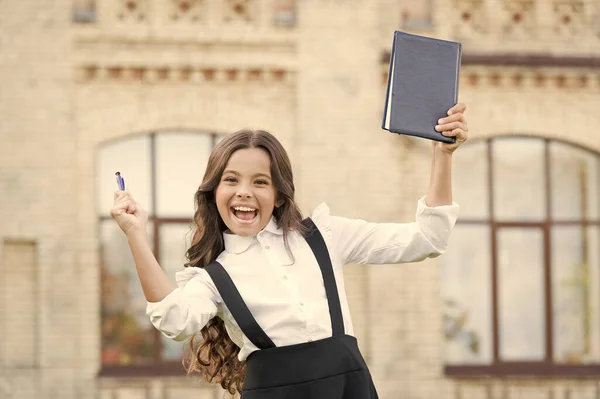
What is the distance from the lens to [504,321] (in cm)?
1222

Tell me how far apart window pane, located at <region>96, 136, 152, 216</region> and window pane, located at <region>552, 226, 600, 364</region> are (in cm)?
435

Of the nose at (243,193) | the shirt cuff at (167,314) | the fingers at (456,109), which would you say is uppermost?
A: the fingers at (456,109)

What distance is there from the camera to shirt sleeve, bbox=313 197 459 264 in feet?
13.0

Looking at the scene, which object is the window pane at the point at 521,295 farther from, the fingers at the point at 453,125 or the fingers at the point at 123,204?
the fingers at the point at 123,204

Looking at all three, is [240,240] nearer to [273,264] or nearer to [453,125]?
[273,264]

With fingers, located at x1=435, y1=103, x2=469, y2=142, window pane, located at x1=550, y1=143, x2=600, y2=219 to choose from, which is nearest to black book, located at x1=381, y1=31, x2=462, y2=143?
fingers, located at x1=435, y1=103, x2=469, y2=142

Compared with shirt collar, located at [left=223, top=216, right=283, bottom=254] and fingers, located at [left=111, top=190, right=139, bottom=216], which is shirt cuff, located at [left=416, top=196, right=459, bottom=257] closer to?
shirt collar, located at [left=223, top=216, right=283, bottom=254]

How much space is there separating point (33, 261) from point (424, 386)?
4139 millimetres

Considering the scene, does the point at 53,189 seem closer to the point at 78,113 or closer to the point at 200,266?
the point at 78,113

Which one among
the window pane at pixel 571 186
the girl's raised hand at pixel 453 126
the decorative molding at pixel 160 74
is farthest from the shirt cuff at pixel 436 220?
the window pane at pixel 571 186

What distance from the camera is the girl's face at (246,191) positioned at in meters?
3.96

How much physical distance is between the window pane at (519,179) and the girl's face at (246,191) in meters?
8.41

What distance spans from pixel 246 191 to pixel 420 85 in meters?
0.69

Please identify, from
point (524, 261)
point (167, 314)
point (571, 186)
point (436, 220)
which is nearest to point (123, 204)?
point (167, 314)
